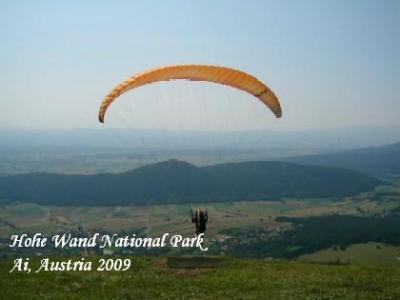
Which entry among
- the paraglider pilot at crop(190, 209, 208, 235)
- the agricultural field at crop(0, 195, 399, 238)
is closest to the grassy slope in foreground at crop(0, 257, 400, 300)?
the paraglider pilot at crop(190, 209, 208, 235)

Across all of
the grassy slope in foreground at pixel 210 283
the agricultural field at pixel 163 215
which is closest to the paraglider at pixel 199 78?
the grassy slope in foreground at pixel 210 283

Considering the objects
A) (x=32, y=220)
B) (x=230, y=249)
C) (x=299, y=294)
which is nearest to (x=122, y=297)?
(x=299, y=294)

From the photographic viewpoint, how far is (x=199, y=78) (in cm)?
2427

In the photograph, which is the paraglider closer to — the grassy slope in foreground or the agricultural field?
the grassy slope in foreground

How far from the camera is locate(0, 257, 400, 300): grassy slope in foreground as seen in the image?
1936 cm

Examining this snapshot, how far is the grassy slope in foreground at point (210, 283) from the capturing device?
19.4 meters

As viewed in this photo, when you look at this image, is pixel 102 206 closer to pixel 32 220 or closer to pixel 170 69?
pixel 32 220

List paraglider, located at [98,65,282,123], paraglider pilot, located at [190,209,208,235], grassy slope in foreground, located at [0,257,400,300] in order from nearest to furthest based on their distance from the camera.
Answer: grassy slope in foreground, located at [0,257,400,300]
paraglider, located at [98,65,282,123]
paraglider pilot, located at [190,209,208,235]

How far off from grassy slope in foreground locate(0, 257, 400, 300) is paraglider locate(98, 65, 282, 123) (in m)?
7.42

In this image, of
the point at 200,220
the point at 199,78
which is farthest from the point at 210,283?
the point at 199,78

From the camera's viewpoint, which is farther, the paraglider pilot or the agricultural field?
the agricultural field

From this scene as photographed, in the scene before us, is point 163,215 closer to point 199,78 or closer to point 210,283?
point 199,78

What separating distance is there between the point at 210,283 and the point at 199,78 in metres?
9.77

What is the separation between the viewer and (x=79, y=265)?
25266 millimetres
